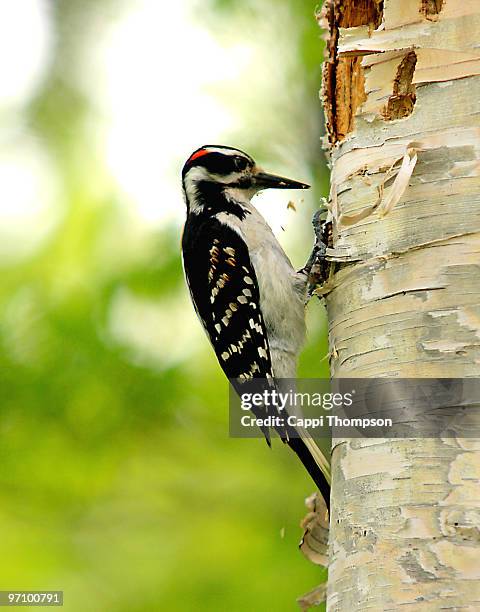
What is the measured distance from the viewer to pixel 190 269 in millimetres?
3574

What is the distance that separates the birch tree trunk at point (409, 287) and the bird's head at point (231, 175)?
3.36 feet

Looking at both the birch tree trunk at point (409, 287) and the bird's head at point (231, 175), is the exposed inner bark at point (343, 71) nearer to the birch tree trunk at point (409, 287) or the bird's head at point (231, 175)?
the birch tree trunk at point (409, 287)

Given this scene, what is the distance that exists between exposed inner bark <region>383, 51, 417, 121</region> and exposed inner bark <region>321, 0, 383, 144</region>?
20 cm

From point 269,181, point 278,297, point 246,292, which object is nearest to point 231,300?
point 246,292

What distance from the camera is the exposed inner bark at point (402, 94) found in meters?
2.42

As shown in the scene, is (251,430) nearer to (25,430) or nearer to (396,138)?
(25,430)

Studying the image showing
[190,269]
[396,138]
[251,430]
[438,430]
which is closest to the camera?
[438,430]

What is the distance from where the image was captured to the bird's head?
11.9ft

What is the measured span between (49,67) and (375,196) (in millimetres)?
3358

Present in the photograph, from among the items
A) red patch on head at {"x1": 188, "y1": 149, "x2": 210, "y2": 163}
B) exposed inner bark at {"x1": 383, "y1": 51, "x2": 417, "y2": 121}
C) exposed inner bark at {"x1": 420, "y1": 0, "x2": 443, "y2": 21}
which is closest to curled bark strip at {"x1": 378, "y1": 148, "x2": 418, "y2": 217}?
exposed inner bark at {"x1": 383, "y1": 51, "x2": 417, "y2": 121}

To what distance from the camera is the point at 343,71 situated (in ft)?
9.25

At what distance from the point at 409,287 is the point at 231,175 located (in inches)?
63.2

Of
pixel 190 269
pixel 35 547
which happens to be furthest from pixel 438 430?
pixel 35 547

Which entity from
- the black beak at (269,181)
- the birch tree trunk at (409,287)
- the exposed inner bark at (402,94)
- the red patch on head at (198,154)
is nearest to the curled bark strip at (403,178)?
the birch tree trunk at (409,287)
